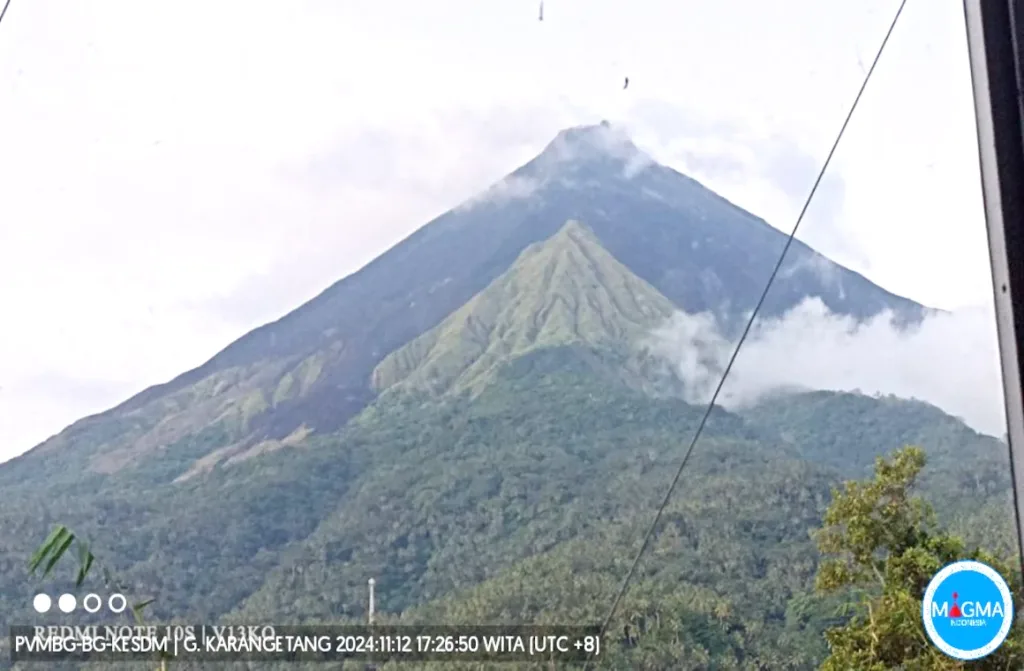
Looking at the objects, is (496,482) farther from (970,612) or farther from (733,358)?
(970,612)

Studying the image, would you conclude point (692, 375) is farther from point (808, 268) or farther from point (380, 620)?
point (380, 620)

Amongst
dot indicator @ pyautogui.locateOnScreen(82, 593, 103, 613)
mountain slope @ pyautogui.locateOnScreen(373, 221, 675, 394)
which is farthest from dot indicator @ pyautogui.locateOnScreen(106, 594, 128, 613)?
mountain slope @ pyautogui.locateOnScreen(373, 221, 675, 394)

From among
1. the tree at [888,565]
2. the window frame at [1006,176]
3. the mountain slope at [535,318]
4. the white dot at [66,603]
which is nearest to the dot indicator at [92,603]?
the white dot at [66,603]

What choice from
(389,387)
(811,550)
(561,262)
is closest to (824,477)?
(811,550)

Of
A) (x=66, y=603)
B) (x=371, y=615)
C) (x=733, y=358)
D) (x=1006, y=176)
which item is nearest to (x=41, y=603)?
(x=66, y=603)

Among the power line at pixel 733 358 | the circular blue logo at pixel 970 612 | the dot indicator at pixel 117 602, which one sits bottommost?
the circular blue logo at pixel 970 612

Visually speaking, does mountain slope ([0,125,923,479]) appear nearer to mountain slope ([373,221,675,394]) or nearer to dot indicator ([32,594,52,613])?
mountain slope ([373,221,675,394])

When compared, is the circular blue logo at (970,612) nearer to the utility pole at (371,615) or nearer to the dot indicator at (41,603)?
the utility pole at (371,615)
